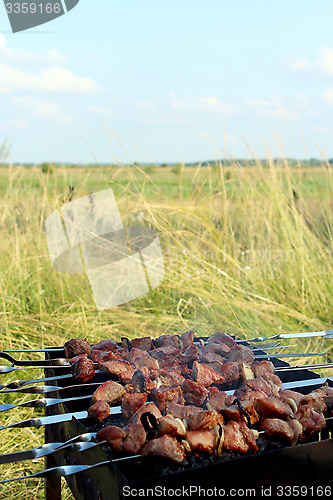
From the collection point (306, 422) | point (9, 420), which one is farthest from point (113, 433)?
point (9, 420)

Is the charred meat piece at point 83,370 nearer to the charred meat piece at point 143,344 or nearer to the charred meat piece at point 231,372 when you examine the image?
the charred meat piece at point 143,344

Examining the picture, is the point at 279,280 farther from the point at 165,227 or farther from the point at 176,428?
the point at 176,428

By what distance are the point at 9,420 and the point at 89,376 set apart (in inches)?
58.8

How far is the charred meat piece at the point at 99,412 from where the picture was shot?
4.27 feet

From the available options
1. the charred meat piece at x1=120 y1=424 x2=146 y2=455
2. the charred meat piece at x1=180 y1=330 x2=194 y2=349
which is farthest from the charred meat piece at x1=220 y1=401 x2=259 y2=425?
the charred meat piece at x1=180 y1=330 x2=194 y2=349

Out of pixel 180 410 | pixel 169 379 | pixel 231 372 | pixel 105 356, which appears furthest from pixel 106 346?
pixel 180 410

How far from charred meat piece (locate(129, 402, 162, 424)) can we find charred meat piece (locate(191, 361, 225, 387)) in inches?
8.7

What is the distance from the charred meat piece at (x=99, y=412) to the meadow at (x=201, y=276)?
177 centimetres

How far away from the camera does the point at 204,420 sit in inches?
47.3

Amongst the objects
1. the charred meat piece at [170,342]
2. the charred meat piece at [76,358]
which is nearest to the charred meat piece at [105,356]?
the charred meat piece at [76,358]

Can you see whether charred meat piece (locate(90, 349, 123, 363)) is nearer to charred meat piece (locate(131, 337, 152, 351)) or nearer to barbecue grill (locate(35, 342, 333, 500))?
charred meat piece (locate(131, 337, 152, 351))

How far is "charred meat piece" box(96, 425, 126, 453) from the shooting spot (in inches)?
44.4

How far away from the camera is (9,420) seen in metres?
2.78

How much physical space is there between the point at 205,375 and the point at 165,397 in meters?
0.21
